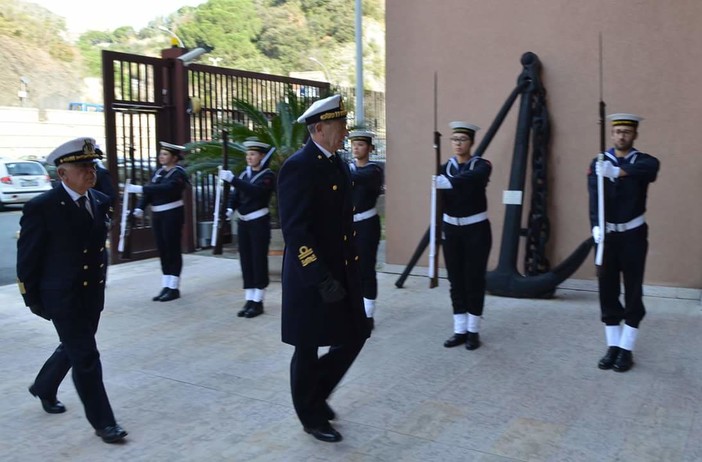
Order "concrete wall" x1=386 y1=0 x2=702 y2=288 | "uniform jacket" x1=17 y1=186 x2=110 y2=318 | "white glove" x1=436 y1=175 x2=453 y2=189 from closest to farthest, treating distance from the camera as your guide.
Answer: "uniform jacket" x1=17 y1=186 x2=110 y2=318 < "white glove" x1=436 y1=175 x2=453 y2=189 < "concrete wall" x1=386 y1=0 x2=702 y2=288

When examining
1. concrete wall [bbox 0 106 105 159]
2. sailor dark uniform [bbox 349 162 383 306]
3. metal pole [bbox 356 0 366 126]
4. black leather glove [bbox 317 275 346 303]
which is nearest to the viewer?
black leather glove [bbox 317 275 346 303]

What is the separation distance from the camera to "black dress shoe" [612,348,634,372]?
5.30 metres

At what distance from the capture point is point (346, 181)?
419cm

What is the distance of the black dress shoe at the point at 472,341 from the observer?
597 centimetres

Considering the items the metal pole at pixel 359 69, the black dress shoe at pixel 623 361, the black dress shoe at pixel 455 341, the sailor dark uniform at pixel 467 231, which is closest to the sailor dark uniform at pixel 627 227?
the black dress shoe at pixel 623 361

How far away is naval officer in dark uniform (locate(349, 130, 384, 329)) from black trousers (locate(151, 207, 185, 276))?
8.05ft

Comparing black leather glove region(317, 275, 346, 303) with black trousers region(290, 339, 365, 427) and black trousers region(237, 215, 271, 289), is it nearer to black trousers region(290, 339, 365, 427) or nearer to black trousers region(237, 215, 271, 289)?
black trousers region(290, 339, 365, 427)

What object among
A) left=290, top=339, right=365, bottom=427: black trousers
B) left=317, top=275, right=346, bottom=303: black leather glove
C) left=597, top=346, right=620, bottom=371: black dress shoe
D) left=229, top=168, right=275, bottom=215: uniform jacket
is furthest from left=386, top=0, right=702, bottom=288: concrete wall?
left=317, top=275, right=346, bottom=303: black leather glove

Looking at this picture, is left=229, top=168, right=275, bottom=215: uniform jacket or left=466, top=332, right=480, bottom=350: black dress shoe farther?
left=229, top=168, right=275, bottom=215: uniform jacket

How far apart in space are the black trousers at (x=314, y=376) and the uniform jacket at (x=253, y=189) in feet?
10.8

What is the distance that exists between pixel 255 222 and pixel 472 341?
8.41ft

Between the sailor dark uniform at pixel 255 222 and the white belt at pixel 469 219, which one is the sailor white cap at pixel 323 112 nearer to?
the white belt at pixel 469 219

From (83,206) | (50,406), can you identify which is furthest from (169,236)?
(83,206)

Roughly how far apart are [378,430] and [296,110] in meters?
6.11
